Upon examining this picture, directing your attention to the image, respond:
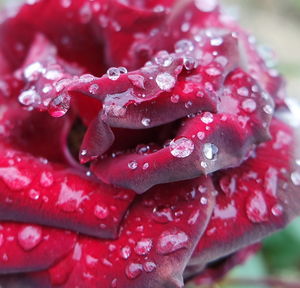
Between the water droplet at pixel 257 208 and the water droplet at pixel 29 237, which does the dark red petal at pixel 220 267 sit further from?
the water droplet at pixel 29 237

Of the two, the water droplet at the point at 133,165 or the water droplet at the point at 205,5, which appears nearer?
the water droplet at the point at 133,165

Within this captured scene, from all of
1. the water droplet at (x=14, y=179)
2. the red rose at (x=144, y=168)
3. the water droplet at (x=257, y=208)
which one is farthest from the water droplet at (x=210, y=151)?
the water droplet at (x=14, y=179)

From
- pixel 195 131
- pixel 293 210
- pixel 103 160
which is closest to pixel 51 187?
pixel 103 160

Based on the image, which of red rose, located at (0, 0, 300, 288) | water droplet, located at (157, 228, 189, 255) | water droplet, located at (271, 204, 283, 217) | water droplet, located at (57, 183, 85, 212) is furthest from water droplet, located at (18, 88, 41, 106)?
water droplet, located at (271, 204, 283, 217)

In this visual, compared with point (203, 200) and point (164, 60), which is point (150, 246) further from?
point (164, 60)

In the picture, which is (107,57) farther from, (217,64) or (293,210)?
(293,210)

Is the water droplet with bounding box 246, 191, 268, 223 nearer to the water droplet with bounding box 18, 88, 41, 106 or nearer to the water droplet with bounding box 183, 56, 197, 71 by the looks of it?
the water droplet with bounding box 183, 56, 197, 71

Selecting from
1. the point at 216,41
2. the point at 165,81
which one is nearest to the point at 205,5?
the point at 216,41
